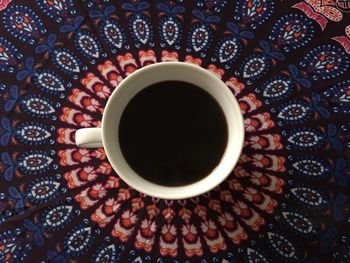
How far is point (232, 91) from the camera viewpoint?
1.83 feet

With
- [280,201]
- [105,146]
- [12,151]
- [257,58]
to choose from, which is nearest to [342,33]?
[257,58]

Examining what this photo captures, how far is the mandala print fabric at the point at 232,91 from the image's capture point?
543mm

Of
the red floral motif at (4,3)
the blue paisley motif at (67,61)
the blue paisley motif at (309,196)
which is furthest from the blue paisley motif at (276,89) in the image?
the red floral motif at (4,3)

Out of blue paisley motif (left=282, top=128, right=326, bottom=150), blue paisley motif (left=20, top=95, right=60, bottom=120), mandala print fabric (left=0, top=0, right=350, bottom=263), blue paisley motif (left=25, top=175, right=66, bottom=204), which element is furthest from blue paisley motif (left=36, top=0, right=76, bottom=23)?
blue paisley motif (left=282, top=128, right=326, bottom=150)

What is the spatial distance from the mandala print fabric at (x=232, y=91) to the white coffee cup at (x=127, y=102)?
50 millimetres

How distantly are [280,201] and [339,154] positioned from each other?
0.10 meters

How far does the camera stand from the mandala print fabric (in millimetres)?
543

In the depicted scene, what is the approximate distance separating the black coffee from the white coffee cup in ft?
0.04

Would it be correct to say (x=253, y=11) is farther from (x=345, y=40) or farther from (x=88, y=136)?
(x=88, y=136)

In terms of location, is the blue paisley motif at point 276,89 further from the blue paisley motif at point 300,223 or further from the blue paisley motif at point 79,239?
the blue paisley motif at point 79,239

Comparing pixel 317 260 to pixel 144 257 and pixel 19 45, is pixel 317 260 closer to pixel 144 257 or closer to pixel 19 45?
pixel 144 257

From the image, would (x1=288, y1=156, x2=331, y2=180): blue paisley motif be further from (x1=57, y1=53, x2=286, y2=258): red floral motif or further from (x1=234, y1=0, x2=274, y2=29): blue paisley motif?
(x1=234, y1=0, x2=274, y2=29): blue paisley motif

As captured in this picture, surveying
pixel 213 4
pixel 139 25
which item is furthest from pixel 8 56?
pixel 213 4

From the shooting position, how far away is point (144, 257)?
0.54 meters
